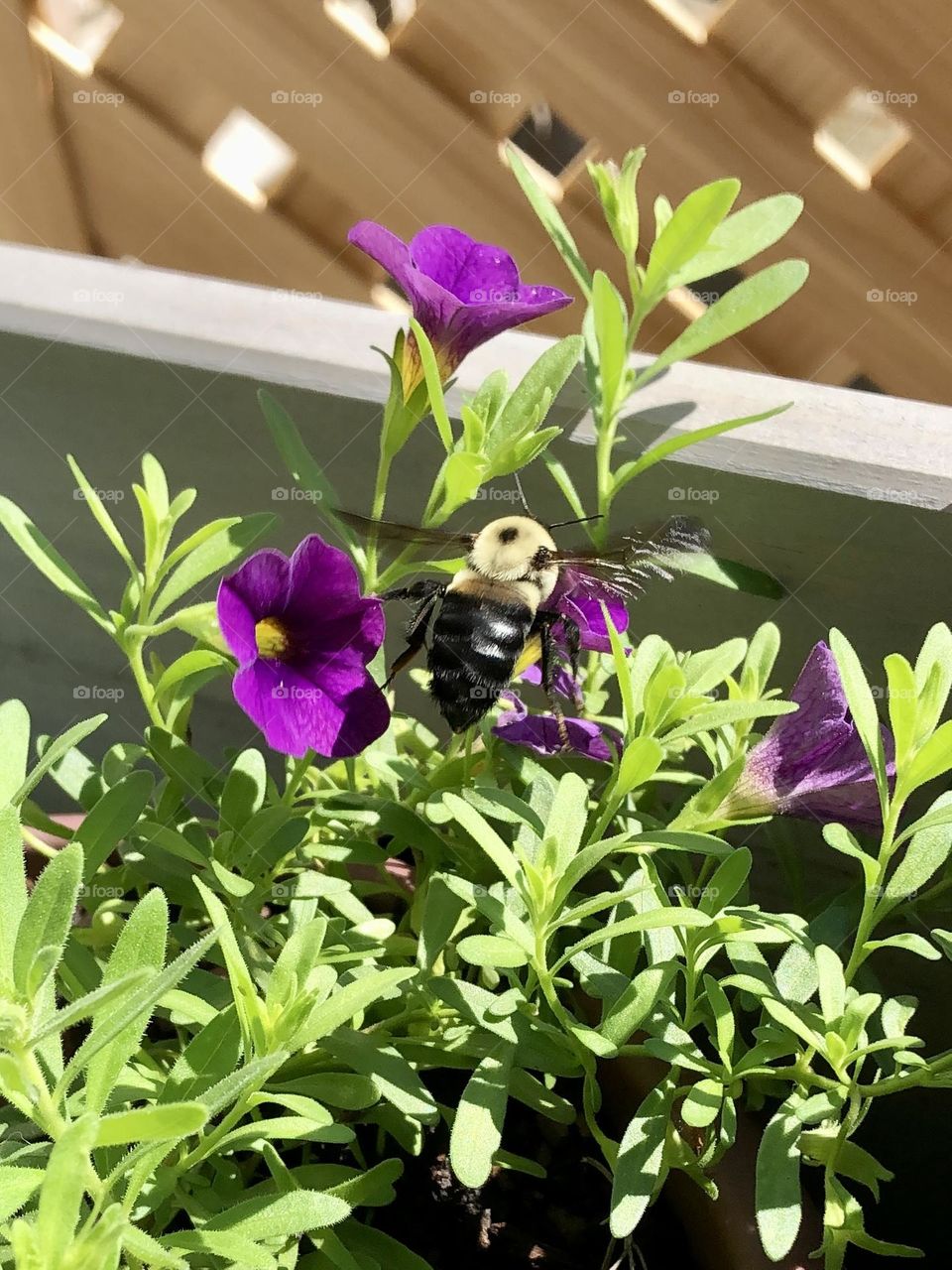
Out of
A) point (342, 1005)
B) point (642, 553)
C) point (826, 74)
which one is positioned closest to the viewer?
point (342, 1005)

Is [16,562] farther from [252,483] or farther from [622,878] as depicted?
[622,878]

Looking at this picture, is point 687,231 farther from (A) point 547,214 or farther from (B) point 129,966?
(B) point 129,966

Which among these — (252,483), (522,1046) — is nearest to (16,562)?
(252,483)

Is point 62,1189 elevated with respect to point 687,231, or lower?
lower

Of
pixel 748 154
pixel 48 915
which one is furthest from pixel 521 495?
pixel 748 154

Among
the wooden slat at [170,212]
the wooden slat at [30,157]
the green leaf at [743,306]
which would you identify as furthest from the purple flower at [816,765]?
the wooden slat at [30,157]
